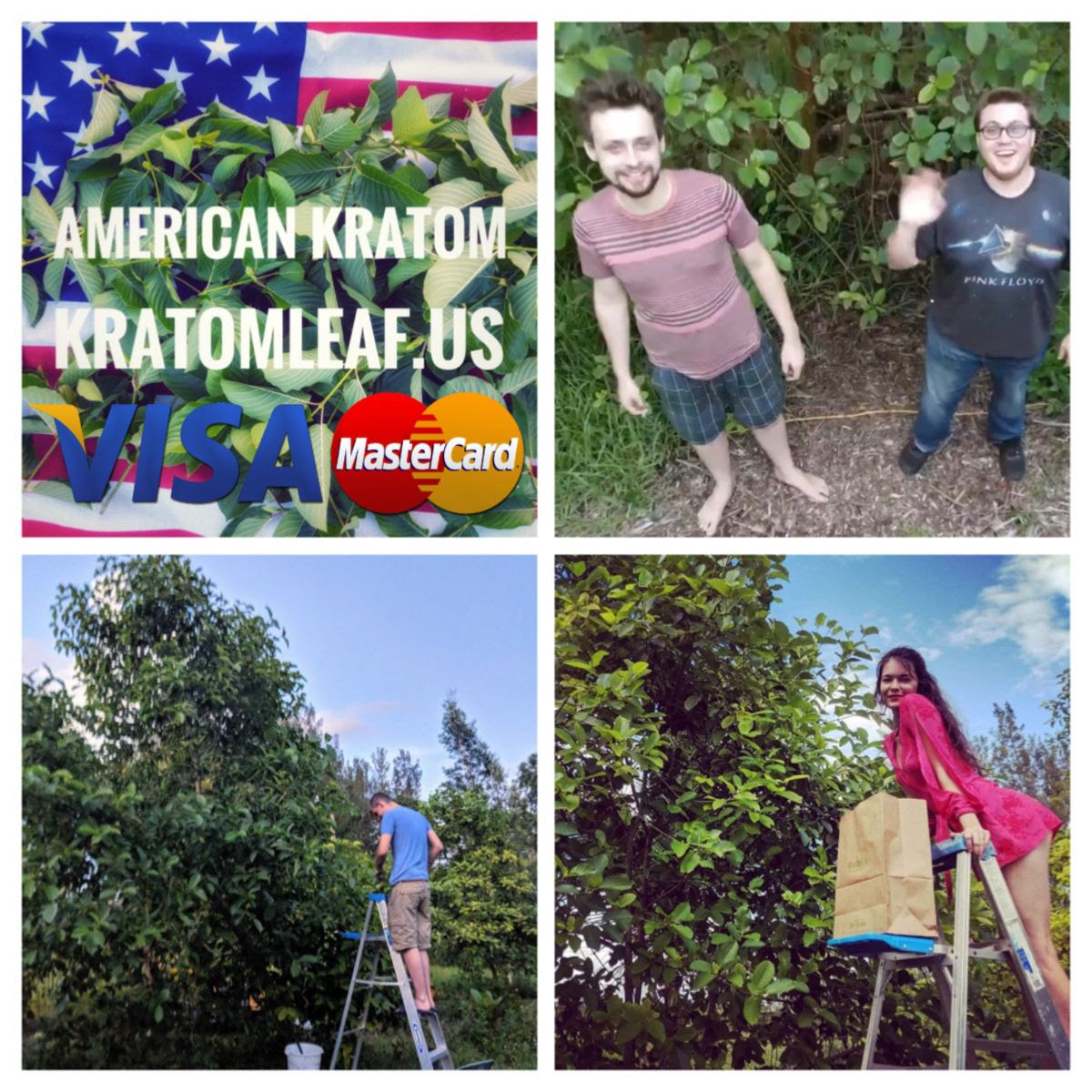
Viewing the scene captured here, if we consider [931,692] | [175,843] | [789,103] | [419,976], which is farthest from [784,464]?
[175,843]

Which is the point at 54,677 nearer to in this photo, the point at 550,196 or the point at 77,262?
the point at 77,262

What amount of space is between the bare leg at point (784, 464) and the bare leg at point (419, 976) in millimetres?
1624

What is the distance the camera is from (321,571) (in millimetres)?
3586

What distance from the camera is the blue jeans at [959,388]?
11.6 feet

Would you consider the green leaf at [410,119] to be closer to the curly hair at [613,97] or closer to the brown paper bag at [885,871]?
the curly hair at [613,97]

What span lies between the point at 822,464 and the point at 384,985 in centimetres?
186

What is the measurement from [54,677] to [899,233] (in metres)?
2.60

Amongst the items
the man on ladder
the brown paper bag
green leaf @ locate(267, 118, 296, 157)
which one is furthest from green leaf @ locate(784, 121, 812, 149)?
the man on ladder

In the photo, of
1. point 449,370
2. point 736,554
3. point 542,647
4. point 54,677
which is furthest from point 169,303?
point 736,554

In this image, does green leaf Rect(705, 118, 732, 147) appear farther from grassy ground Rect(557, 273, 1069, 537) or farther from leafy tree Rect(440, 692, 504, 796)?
leafy tree Rect(440, 692, 504, 796)

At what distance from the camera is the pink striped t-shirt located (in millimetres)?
3410

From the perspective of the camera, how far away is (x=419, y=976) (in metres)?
3.50

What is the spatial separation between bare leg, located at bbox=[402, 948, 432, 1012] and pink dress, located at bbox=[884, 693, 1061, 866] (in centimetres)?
137

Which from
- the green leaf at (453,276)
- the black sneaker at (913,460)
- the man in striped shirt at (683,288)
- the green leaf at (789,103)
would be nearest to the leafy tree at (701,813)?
the man in striped shirt at (683,288)
